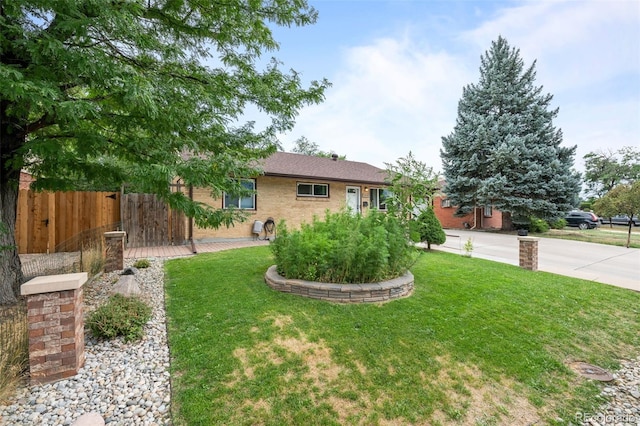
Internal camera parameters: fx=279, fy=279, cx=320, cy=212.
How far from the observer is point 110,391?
2.54 m

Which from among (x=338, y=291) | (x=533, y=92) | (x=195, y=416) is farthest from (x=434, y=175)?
(x=533, y=92)

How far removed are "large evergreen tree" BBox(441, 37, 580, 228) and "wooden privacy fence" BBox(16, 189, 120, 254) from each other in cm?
1921

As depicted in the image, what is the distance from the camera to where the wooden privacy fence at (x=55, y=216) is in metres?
8.23

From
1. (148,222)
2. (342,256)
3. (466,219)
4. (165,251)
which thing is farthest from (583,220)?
(148,222)

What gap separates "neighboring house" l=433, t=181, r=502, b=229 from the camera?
21109mm

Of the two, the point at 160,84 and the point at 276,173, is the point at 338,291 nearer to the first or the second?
the point at 160,84

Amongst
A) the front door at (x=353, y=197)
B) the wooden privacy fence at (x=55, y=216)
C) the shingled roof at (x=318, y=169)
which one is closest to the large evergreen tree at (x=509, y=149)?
the shingled roof at (x=318, y=169)

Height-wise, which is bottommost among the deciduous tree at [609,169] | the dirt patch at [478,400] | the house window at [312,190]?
the dirt patch at [478,400]

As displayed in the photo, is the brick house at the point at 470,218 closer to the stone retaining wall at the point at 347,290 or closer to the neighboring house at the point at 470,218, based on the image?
the neighboring house at the point at 470,218

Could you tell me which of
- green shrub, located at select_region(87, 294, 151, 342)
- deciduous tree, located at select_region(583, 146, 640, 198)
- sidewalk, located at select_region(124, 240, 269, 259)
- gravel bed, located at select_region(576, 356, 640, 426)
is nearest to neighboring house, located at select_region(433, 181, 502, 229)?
sidewalk, located at select_region(124, 240, 269, 259)

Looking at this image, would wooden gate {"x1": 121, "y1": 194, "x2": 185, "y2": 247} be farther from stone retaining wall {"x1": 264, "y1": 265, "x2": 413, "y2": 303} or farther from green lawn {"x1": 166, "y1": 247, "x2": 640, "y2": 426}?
stone retaining wall {"x1": 264, "y1": 265, "x2": 413, "y2": 303}

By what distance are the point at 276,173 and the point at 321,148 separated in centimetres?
2688

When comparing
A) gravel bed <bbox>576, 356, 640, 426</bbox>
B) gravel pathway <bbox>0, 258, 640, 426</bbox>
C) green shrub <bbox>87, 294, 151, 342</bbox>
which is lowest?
gravel bed <bbox>576, 356, 640, 426</bbox>

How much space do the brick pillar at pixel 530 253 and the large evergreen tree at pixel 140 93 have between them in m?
6.69
